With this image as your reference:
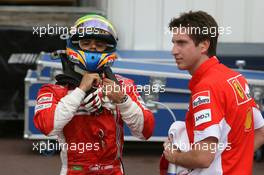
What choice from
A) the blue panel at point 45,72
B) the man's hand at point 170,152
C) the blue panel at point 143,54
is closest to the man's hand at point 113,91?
the man's hand at point 170,152

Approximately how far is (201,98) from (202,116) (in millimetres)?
82

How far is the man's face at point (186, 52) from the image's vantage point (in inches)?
124

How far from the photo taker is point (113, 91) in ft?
11.6

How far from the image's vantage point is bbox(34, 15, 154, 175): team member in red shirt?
357 cm

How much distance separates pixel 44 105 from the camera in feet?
11.8

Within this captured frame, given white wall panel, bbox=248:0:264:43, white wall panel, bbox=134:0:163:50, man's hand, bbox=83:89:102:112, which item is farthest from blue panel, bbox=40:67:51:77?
man's hand, bbox=83:89:102:112

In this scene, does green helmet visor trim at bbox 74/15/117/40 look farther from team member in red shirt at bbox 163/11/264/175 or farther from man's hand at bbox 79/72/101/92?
team member in red shirt at bbox 163/11/264/175

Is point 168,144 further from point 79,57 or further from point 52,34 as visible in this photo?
point 52,34

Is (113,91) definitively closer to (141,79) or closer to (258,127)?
(258,127)

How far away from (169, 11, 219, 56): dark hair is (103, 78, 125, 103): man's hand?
51 centimetres

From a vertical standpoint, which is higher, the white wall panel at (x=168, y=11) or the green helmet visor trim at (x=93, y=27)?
the green helmet visor trim at (x=93, y=27)

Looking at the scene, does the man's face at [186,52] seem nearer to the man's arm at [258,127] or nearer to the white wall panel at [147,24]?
the man's arm at [258,127]

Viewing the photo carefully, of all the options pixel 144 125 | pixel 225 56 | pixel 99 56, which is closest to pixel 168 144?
pixel 144 125

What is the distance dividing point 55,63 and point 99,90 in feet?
11.6
